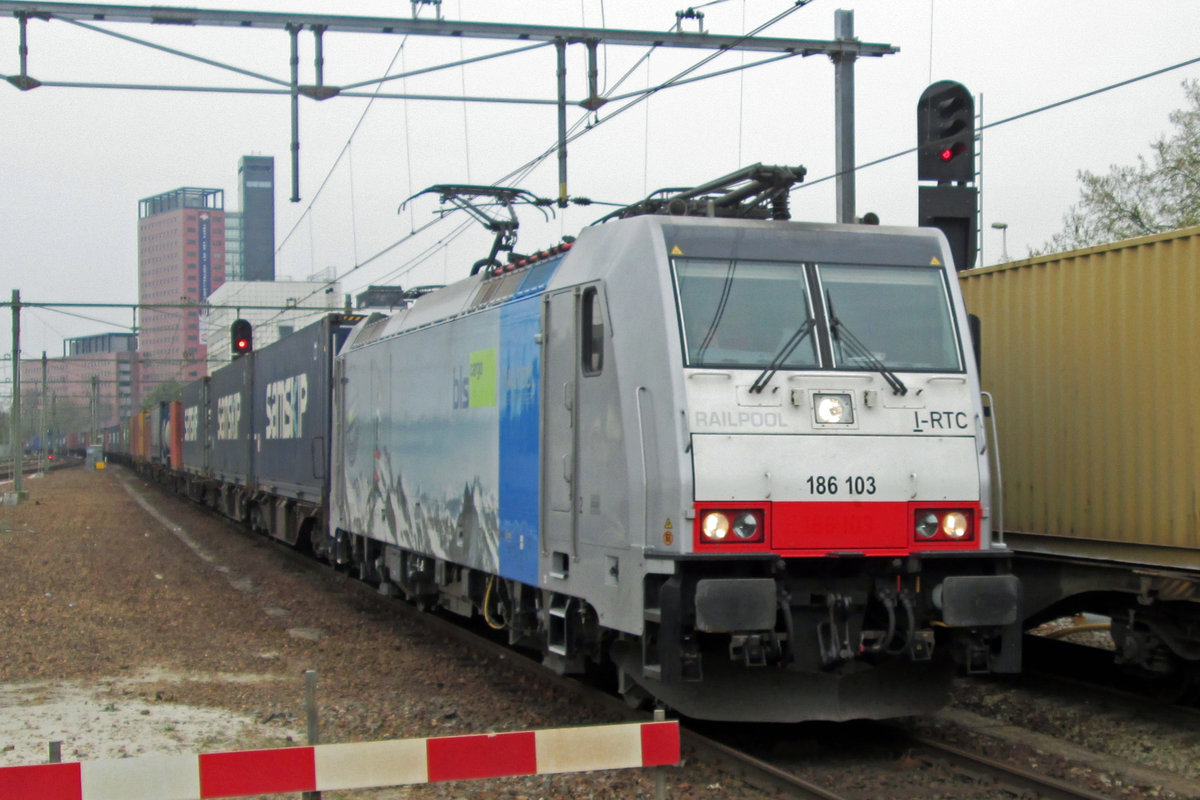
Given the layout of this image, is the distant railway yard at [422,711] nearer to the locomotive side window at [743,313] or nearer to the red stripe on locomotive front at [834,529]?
the red stripe on locomotive front at [834,529]

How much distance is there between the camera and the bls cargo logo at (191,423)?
31.6 metres

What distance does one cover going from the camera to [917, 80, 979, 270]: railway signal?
454 inches

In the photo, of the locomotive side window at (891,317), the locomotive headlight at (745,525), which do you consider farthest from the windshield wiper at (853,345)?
the locomotive headlight at (745,525)

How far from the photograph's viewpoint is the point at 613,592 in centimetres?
734

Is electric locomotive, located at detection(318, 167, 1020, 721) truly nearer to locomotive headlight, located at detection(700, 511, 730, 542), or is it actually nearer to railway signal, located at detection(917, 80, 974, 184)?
locomotive headlight, located at detection(700, 511, 730, 542)

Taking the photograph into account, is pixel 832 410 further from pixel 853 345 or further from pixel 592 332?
pixel 592 332

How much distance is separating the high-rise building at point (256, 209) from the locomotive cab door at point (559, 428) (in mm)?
175702

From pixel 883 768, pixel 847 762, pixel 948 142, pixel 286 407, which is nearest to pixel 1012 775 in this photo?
pixel 883 768

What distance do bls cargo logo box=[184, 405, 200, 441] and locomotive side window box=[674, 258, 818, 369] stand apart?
2625cm

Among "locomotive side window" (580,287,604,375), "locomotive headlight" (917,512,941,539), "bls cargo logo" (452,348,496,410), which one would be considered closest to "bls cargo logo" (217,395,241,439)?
"bls cargo logo" (452,348,496,410)

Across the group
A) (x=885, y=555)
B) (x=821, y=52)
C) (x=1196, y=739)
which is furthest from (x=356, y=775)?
(x=821, y=52)

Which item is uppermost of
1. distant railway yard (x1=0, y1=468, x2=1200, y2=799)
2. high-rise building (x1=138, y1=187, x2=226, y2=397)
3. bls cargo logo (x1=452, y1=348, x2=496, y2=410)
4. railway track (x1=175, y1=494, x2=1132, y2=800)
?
high-rise building (x1=138, y1=187, x2=226, y2=397)

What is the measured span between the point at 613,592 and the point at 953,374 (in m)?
2.43

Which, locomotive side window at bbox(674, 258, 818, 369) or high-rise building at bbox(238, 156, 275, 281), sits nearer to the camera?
locomotive side window at bbox(674, 258, 818, 369)
